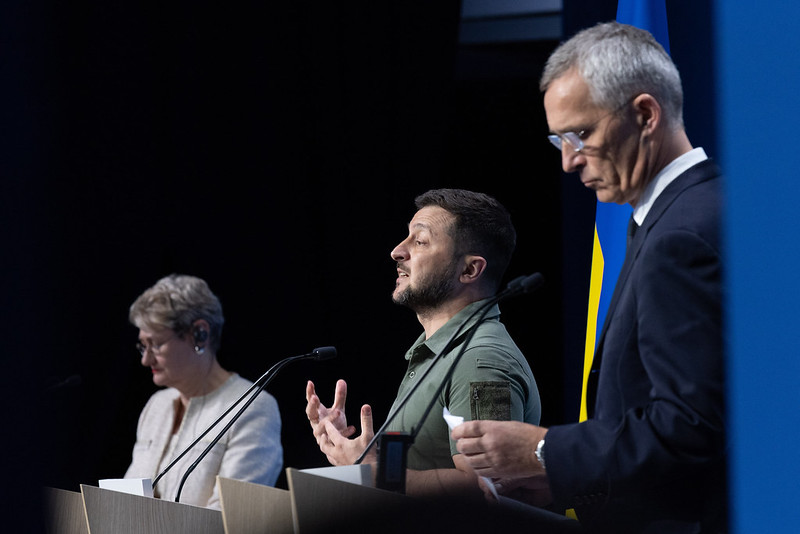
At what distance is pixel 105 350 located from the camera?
424 cm

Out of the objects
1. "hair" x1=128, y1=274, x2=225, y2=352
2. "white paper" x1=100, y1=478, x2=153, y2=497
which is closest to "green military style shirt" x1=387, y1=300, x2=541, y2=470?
"white paper" x1=100, y1=478, x2=153, y2=497

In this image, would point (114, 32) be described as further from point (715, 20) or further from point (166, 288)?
point (715, 20)

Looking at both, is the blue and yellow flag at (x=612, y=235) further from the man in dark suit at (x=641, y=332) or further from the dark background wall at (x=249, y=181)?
the dark background wall at (x=249, y=181)

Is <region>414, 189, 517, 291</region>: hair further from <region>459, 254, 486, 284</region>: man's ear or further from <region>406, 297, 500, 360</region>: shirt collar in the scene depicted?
<region>406, 297, 500, 360</region>: shirt collar

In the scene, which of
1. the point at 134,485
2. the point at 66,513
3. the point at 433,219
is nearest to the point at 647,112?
the point at 433,219

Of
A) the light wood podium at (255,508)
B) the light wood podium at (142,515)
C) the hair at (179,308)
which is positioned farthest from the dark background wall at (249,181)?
the light wood podium at (255,508)

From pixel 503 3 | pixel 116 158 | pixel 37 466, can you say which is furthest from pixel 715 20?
pixel 503 3

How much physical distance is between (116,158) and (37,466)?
3.45m

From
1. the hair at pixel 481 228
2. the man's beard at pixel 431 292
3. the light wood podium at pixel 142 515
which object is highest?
the hair at pixel 481 228

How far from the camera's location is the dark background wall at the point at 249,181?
3986 millimetres

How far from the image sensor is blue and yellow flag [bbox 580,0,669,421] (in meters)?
2.46

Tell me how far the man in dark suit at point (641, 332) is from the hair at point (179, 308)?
222 cm

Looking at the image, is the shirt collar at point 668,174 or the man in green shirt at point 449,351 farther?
the man in green shirt at point 449,351

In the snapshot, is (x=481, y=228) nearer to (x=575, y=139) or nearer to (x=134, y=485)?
(x=575, y=139)
